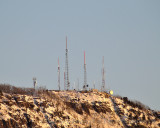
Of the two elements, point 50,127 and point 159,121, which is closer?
point 50,127

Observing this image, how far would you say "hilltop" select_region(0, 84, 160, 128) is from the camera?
46906 mm

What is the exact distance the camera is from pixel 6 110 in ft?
150

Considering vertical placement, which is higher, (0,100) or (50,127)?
(0,100)

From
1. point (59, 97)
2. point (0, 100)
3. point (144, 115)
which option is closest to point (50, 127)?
point (0, 100)

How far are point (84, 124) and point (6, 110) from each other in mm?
13346

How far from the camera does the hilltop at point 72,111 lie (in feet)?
154

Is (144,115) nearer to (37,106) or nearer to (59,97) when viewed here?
(59,97)

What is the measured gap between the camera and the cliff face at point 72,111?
46812 mm

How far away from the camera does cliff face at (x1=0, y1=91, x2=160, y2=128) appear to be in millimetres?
46812

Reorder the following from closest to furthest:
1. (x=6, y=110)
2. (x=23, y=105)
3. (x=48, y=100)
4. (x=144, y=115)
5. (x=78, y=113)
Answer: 1. (x=6, y=110)
2. (x=23, y=105)
3. (x=48, y=100)
4. (x=78, y=113)
5. (x=144, y=115)

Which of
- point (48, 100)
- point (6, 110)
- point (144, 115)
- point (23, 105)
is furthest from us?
point (144, 115)

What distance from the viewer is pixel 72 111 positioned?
57.2 metres

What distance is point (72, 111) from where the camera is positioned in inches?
2251

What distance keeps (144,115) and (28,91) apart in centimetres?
2201
